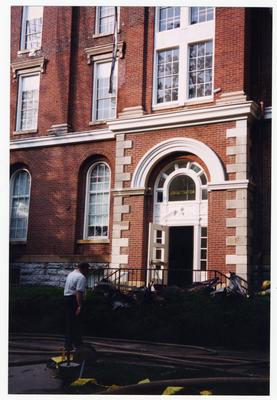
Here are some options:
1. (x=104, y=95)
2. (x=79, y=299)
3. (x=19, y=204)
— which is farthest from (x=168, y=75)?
(x=79, y=299)

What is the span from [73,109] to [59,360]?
10.8 metres

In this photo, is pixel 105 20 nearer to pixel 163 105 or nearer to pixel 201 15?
pixel 201 15

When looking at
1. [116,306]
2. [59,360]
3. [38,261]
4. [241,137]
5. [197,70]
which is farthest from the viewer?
[38,261]

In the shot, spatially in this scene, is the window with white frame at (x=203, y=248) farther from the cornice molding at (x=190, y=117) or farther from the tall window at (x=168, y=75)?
the tall window at (x=168, y=75)

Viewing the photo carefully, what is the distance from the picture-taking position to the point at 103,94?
1780 cm

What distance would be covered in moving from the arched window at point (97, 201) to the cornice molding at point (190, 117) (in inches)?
70.6

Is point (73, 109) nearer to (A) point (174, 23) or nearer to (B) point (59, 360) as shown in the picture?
(A) point (174, 23)

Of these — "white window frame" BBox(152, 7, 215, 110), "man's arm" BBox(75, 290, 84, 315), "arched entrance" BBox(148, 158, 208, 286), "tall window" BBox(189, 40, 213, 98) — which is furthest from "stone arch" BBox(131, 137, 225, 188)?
"man's arm" BBox(75, 290, 84, 315)

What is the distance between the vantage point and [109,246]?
16.2 m

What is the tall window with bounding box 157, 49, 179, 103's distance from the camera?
623 inches

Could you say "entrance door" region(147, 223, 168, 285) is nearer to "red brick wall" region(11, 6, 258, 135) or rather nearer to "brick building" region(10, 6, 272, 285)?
"brick building" region(10, 6, 272, 285)

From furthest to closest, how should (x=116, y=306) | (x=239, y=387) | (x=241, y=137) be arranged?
1. (x=241, y=137)
2. (x=116, y=306)
3. (x=239, y=387)

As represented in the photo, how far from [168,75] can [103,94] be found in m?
2.75

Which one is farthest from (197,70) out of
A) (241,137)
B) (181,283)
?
(181,283)
